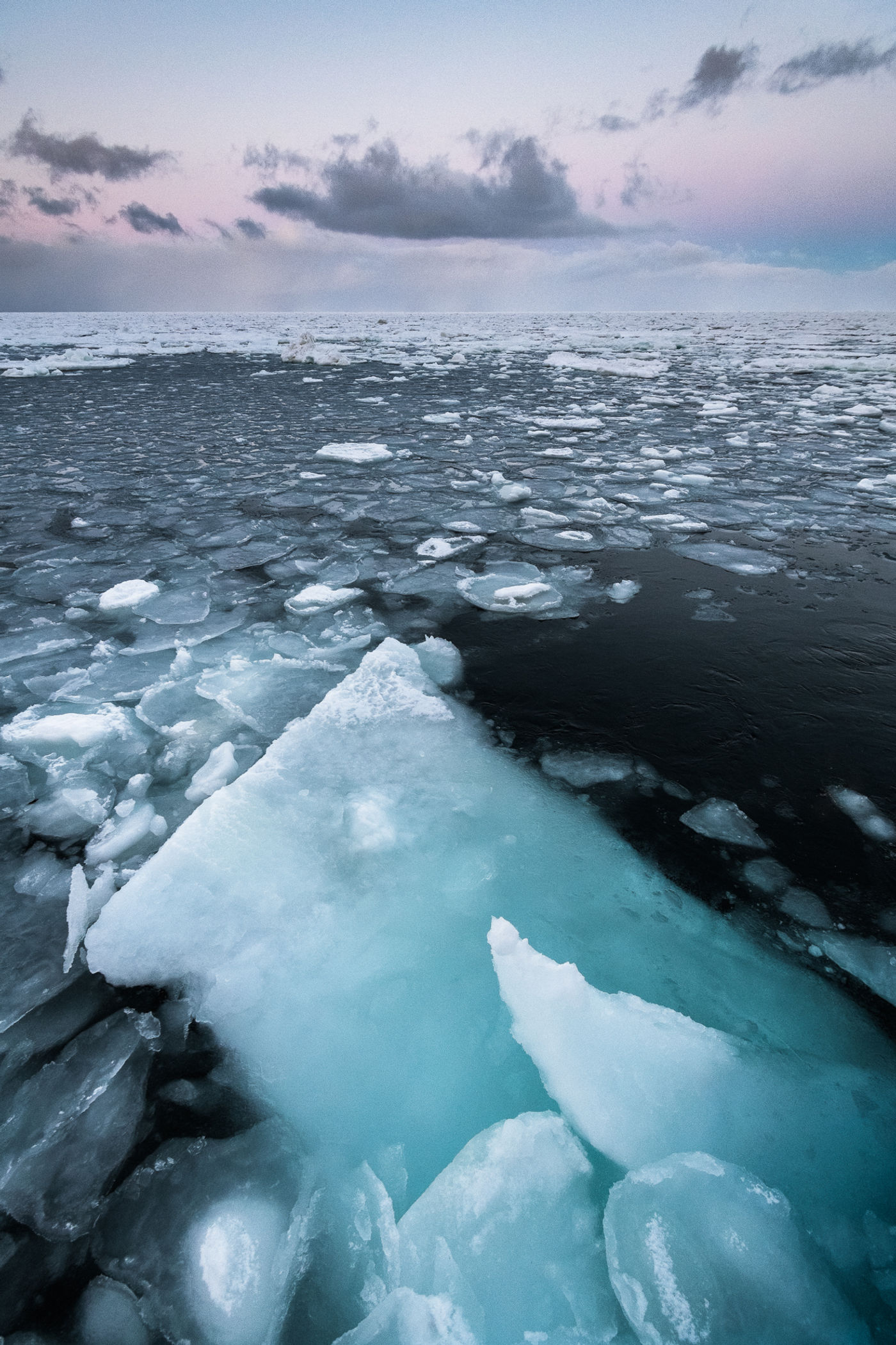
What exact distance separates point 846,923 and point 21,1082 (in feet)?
5.16

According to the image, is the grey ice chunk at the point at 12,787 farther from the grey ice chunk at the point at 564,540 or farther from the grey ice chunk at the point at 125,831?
the grey ice chunk at the point at 564,540

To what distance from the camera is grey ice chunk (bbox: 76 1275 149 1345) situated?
786 mm

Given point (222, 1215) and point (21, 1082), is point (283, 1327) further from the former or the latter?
point (21, 1082)

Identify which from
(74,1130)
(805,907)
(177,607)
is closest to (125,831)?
(74,1130)

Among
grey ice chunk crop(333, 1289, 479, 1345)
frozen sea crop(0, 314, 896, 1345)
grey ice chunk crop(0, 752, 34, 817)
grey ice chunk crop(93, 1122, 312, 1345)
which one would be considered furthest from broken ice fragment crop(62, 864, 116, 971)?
grey ice chunk crop(333, 1289, 479, 1345)

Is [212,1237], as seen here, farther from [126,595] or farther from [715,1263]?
[126,595]

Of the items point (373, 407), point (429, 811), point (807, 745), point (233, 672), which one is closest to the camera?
point (429, 811)

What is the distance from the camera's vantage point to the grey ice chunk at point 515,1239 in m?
0.79

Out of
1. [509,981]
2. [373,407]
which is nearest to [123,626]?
[509,981]

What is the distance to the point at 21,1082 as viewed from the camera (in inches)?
39.9

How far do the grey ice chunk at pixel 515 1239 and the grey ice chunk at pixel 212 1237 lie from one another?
178mm

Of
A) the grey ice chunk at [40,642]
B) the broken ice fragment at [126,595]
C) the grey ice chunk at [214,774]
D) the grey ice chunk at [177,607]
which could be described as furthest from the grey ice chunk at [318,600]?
the grey ice chunk at [214,774]

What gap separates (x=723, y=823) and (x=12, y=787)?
73.4 inches

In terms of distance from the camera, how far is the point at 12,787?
162 centimetres
